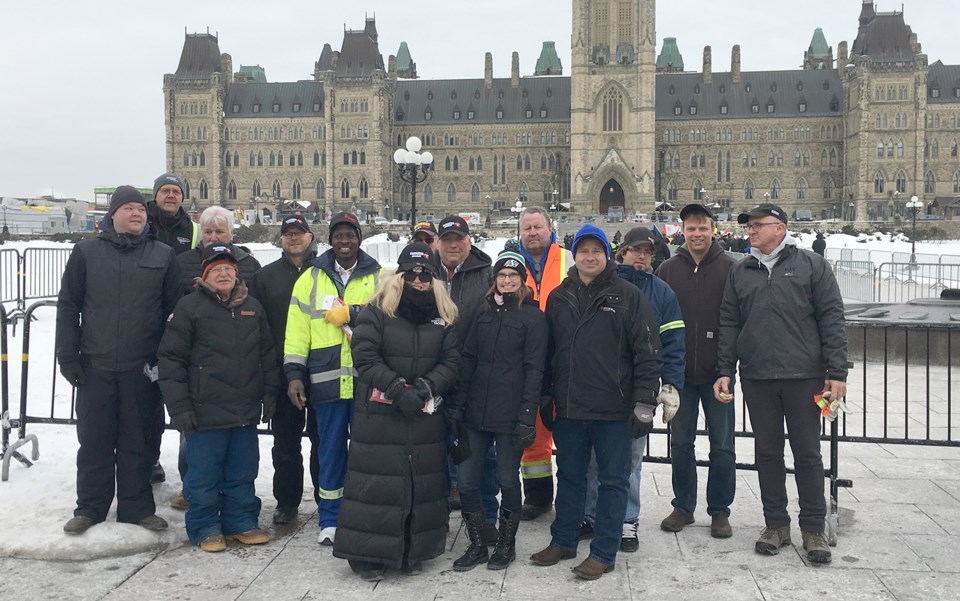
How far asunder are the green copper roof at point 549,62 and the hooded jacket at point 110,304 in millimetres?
99752

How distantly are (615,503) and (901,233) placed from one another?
6738 centimetres

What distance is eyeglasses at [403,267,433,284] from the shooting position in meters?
5.52

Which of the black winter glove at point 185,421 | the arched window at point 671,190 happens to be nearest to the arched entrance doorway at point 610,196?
the arched window at point 671,190

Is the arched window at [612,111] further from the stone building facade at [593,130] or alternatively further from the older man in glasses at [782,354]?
the older man in glasses at [782,354]

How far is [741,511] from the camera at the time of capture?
670 cm

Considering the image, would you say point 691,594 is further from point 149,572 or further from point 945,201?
point 945,201

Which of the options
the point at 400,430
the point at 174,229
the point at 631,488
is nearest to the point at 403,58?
the point at 174,229

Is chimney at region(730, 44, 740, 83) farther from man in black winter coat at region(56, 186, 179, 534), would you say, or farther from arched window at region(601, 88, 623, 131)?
man in black winter coat at region(56, 186, 179, 534)

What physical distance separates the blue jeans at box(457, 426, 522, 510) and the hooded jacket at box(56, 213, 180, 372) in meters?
2.41

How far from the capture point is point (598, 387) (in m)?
5.49

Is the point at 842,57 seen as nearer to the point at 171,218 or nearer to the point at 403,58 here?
the point at 403,58

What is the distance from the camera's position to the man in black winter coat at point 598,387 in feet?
18.0

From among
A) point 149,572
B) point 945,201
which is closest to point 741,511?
point 149,572

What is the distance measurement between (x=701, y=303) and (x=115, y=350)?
4.15 m
